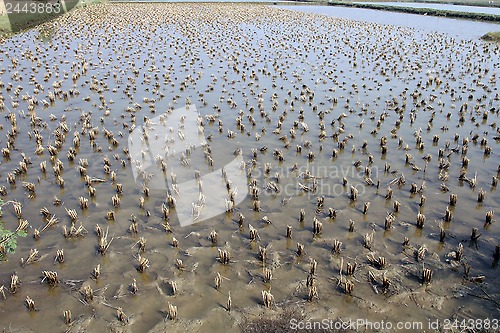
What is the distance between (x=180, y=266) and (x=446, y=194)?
6.64 metres

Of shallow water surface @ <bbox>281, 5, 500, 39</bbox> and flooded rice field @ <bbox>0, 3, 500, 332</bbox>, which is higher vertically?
shallow water surface @ <bbox>281, 5, 500, 39</bbox>

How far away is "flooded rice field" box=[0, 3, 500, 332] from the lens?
21.5ft

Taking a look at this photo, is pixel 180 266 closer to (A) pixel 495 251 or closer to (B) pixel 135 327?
(B) pixel 135 327

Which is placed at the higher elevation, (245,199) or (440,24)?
(440,24)

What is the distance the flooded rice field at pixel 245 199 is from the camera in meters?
6.55

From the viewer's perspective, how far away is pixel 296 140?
12883mm

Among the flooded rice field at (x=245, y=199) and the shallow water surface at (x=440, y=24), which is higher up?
the shallow water surface at (x=440, y=24)

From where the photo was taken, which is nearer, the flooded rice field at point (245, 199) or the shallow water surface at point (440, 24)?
the flooded rice field at point (245, 199)

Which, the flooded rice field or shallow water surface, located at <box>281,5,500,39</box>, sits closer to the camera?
the flooded rice field

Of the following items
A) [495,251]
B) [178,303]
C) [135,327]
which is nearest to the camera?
[135,327]

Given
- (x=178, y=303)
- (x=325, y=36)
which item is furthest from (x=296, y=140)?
(x=325, y=36)

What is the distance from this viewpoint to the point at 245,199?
955 centimetres

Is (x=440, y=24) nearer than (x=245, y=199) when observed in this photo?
No

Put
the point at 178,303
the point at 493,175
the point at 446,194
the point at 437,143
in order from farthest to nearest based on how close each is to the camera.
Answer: the point at 437,143, the point at 493,175, the point at 446,194, the point at 178,303
